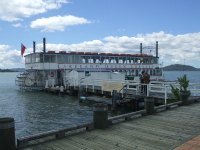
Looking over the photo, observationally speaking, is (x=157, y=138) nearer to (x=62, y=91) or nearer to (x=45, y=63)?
(x=62, y=91)

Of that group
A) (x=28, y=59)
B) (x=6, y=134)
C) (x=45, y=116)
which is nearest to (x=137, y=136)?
(x=6, y=134)

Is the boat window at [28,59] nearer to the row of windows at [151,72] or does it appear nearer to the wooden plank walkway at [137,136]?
the row of windows at [151,72]

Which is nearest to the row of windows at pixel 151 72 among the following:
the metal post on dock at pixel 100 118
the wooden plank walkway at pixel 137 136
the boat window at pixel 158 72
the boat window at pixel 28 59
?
the boat window at pixel 158 72

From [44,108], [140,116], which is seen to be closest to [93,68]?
[44,108]

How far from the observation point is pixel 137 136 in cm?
974

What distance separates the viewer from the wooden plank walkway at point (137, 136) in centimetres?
854

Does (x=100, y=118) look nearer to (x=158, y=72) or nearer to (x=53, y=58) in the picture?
(x=53, y=58)

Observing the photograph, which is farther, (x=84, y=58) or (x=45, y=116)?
(x=84, y=58)

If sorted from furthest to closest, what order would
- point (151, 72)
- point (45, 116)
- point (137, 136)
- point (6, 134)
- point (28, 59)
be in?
point (151, 72), point (28, 59), point (45, 116), point (137, 136), point (6, 134)

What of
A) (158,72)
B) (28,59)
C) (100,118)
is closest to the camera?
(100,118)

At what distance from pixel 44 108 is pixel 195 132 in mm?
20025

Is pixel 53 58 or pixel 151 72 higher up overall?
pixel 53 58

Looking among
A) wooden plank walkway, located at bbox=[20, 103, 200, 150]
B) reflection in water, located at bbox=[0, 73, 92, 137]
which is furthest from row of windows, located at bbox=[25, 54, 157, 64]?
wooden plank walkway, located at bbox=[20, 103, 200, 150]

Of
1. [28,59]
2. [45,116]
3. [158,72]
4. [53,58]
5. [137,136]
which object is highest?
[28,59]
